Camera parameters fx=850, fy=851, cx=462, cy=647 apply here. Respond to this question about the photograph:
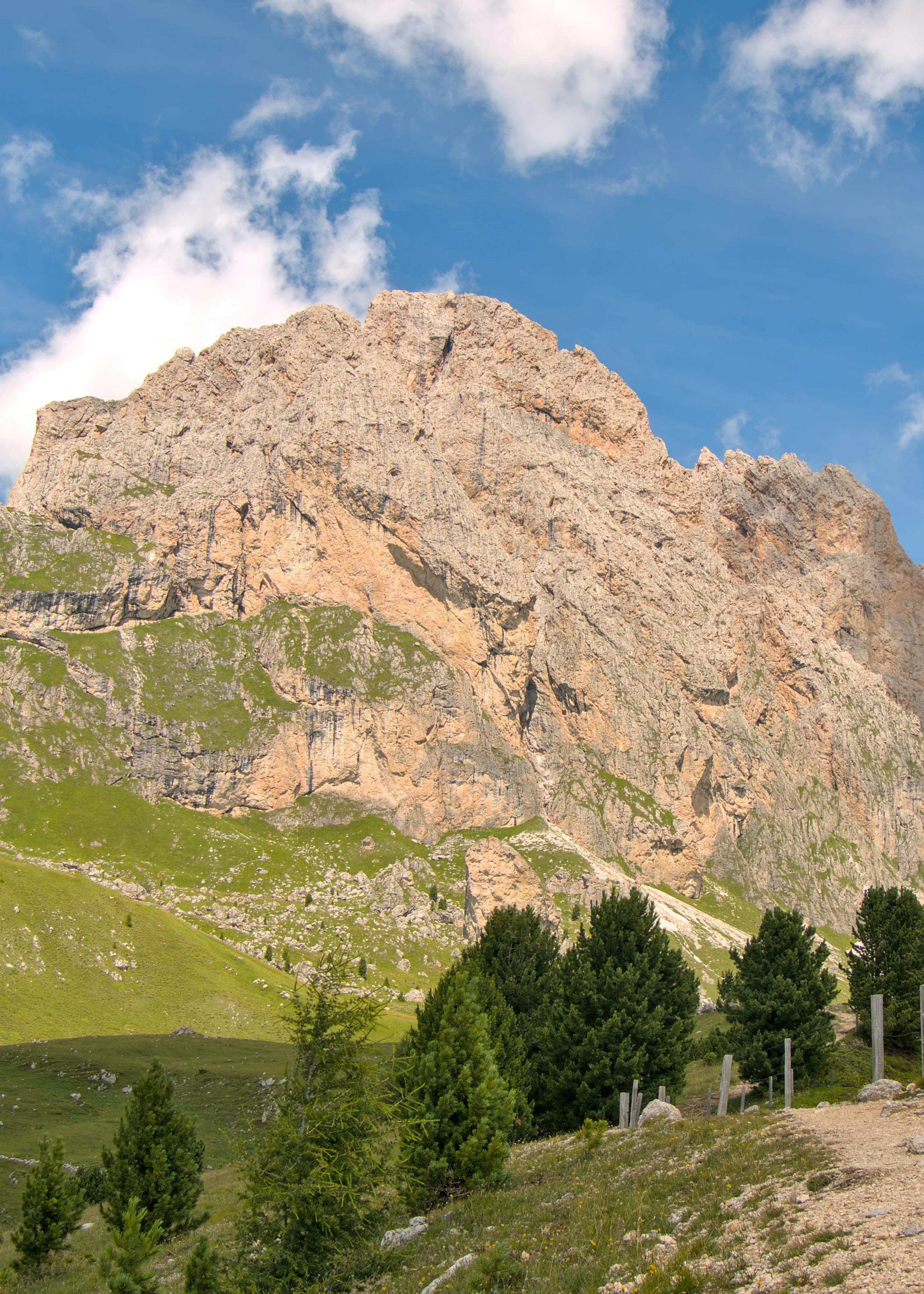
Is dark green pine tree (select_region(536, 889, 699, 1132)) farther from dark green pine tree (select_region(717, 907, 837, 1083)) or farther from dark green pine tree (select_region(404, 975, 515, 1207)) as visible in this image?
dark green pine tree (select_region(404, 975, 515, 1207))

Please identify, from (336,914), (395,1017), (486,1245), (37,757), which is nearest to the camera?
(486,1245)

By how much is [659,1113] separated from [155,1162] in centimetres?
2054

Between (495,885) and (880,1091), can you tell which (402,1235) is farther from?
(495,885)

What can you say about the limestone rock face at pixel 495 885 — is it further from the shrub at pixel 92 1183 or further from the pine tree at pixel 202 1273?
A: the pine tree at pixel 202 1273

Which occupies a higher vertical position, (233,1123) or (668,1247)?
(668,1247)

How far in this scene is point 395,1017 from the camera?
371 ft

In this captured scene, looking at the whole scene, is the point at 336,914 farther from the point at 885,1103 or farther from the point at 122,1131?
the point at 885,1103

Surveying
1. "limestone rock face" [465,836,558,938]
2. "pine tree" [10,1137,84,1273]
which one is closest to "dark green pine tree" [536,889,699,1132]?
"pine tree" [10,1137,84,1273]

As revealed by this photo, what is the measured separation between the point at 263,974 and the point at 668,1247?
108257mm

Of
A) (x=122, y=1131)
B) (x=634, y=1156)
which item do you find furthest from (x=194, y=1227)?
(x=634, y=1156)

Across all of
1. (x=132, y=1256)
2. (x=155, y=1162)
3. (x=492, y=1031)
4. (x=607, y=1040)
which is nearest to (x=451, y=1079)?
(x=132, y=1256)

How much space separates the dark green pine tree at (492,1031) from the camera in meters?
30.1

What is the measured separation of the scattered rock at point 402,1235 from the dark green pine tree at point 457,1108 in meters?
1.05

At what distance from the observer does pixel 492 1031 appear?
133 ft
